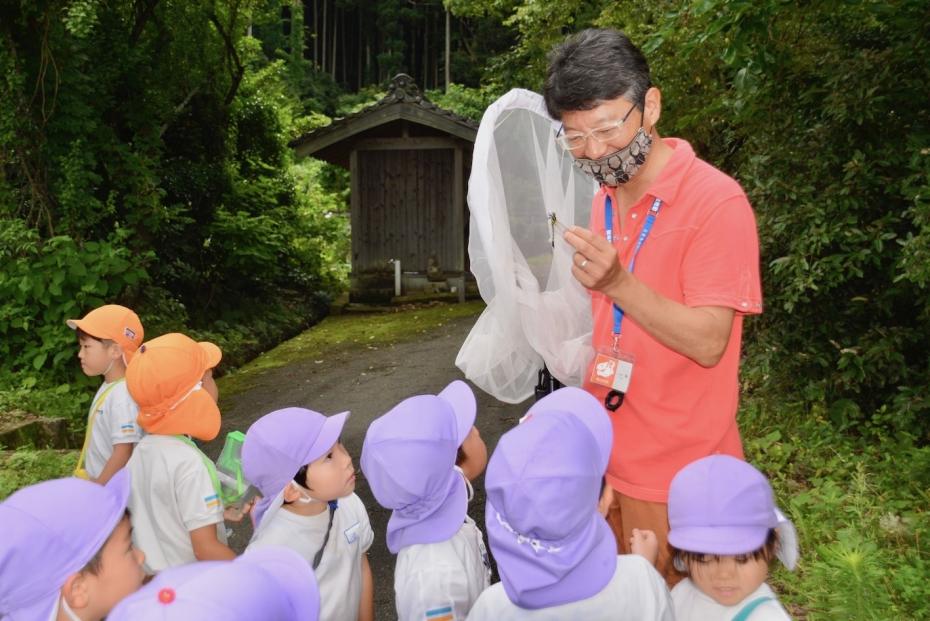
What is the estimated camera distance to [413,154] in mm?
15109

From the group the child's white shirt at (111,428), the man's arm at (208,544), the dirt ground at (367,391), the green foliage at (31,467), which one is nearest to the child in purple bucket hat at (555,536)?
the man's arm at (208,544)

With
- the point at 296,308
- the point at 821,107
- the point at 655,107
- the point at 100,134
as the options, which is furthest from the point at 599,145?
the point at 296,308

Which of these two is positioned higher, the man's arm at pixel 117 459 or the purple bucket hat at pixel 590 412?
the purple bucket hat at pixel 590 412

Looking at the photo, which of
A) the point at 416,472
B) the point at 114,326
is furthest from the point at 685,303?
the point at 114,326

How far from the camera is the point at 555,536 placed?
1.74 meters

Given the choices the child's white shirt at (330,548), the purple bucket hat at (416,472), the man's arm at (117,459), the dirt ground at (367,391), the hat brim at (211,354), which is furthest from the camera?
the dirt ground at (367,391)

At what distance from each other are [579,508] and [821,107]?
4.66 m

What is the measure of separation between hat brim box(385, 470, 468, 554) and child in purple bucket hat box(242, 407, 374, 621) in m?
0.35

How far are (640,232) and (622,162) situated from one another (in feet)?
0.69

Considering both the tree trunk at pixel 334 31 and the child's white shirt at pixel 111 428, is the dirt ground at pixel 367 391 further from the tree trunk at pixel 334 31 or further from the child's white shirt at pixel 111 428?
the tree trunk at pixel 334 31

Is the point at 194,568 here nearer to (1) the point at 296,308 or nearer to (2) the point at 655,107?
(2) the point at 655,107

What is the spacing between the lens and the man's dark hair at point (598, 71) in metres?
2.04

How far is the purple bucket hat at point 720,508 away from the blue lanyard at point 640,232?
0.44 meters

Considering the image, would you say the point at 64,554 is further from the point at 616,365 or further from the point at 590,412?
the point at 616,365
